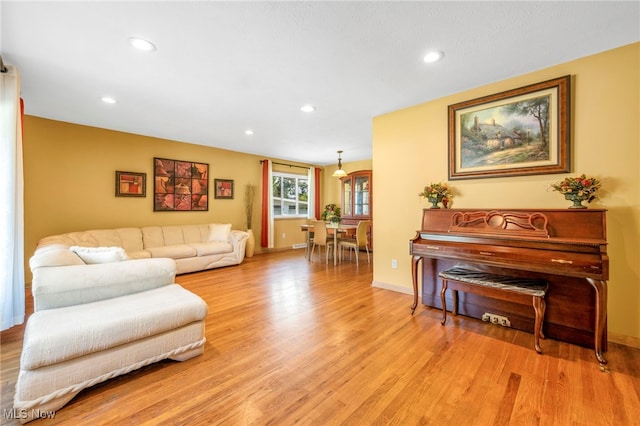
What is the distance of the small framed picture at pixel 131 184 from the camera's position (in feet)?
14.9

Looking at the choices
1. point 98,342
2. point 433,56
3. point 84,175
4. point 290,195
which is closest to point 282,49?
point 433,56

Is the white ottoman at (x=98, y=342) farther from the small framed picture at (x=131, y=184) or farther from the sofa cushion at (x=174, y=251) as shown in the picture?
the small framed picture at (x=131, y=184)

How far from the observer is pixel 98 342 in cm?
156

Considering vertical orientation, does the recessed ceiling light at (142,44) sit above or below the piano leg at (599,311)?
above

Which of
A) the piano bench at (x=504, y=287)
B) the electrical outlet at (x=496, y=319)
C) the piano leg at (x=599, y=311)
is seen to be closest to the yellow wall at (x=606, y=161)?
the piano leg at (x=599, y=311)

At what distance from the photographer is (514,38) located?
6.61ft

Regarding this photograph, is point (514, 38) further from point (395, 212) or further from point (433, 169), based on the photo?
point (395, 212)

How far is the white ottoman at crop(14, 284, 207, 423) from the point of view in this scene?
1.39 meters

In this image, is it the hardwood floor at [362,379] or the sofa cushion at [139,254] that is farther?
the sofa cushion at [139,254]

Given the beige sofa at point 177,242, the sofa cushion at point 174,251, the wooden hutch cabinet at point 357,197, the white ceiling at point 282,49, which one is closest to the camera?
the white ceiling at point 282,49

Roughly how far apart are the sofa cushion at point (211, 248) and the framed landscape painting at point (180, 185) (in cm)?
96

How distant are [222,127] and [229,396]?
3862 mm

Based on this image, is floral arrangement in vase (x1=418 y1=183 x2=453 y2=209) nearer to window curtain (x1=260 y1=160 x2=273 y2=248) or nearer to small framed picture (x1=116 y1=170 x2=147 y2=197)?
window curtain (x1=260 y1=160 x2=273 y2=248)

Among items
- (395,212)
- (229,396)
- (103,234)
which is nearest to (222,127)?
(103,234)
